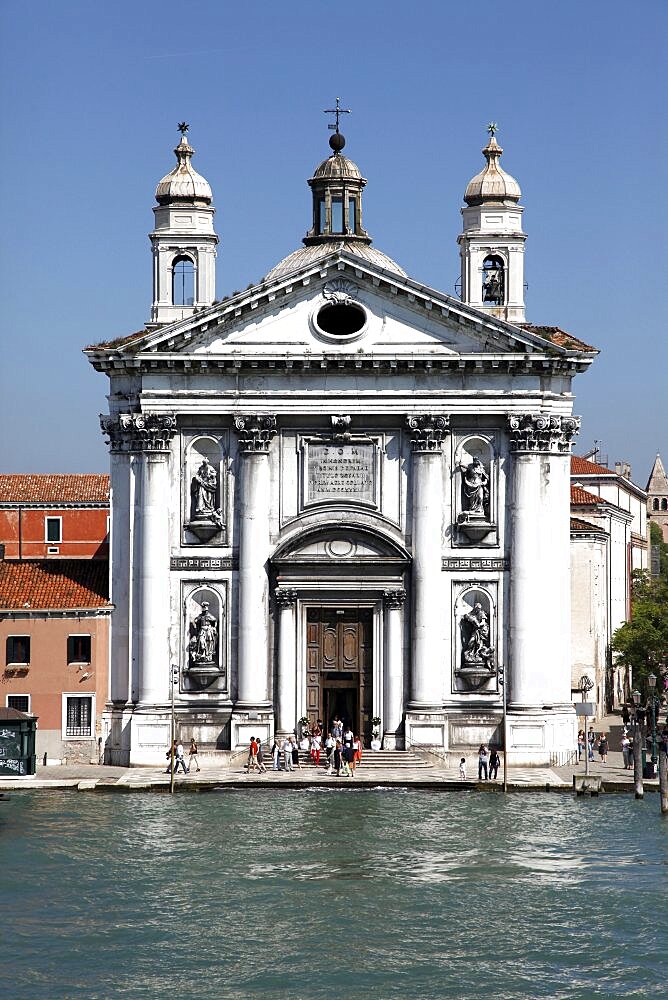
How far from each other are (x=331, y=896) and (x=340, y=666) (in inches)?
709

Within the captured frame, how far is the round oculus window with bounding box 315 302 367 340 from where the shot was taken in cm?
5600

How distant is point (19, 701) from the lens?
56.1 metres

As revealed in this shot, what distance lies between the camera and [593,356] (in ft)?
185

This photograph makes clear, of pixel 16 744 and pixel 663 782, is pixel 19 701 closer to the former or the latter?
pixel 16 744

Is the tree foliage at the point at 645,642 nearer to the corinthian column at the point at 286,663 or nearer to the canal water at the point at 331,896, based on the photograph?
the corinthian column at the point at 286,663

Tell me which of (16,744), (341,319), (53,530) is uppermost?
(341,319)

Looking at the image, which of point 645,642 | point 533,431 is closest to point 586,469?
point 645,642

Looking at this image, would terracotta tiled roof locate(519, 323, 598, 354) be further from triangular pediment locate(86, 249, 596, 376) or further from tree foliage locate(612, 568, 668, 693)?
tree foliage locate(612, 568, 668, 693)

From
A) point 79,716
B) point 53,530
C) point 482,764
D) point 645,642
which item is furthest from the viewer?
point 645,642

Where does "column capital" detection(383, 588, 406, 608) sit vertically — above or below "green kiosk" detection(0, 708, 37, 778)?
above

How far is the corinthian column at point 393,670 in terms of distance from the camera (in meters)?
56.2

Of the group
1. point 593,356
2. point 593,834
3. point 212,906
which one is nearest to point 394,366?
point 593,356

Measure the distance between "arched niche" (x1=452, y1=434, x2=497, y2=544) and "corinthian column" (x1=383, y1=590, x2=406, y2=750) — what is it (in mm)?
2457

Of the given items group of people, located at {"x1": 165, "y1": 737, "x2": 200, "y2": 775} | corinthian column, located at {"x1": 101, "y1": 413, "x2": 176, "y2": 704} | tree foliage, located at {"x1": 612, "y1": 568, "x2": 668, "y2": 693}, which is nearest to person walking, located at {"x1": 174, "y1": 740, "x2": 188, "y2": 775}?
group of people, located at {"x1": 165, "y1": 737, "x2": 200, "y2": 775}
